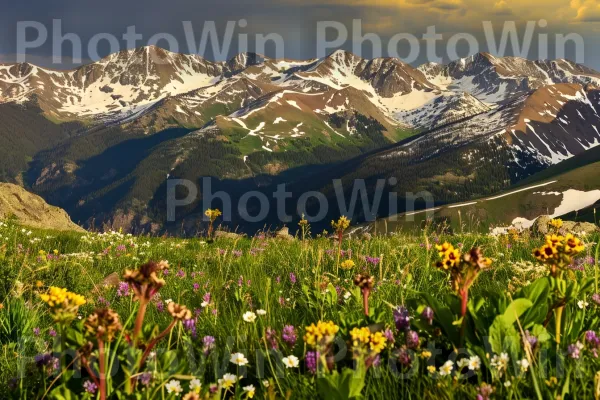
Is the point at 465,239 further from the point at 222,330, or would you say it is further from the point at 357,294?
the point at 222,330

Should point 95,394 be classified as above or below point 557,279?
below

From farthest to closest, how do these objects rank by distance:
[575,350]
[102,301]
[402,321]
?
[102,301] → [402,321] → [575,350]

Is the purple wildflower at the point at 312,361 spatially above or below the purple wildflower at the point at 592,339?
below

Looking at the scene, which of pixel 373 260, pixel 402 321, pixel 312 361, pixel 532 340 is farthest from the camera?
pixel 373 260

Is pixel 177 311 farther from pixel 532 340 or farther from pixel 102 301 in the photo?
pixel 102 301

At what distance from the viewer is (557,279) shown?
295cm

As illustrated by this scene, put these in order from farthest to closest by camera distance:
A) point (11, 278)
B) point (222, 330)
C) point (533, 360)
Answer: point (11, 278), point (222, 330), point (533, 360)

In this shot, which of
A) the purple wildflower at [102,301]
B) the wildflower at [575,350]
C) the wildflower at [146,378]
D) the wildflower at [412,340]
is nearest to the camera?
the wildflower at [146,378]

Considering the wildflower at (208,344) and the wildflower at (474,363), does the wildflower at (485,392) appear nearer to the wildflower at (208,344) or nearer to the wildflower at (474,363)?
the wildflower at (474,363)

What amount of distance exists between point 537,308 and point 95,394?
8.79 ft

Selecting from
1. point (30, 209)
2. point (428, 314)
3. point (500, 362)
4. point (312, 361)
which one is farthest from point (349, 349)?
point (30, 209)

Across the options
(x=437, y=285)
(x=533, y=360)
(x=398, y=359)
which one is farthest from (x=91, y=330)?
(x=437, y=285)

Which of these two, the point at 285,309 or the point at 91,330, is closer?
the point at 91,330


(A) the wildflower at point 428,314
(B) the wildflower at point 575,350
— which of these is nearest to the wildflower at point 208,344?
(A) the wildflower at point 428,314
